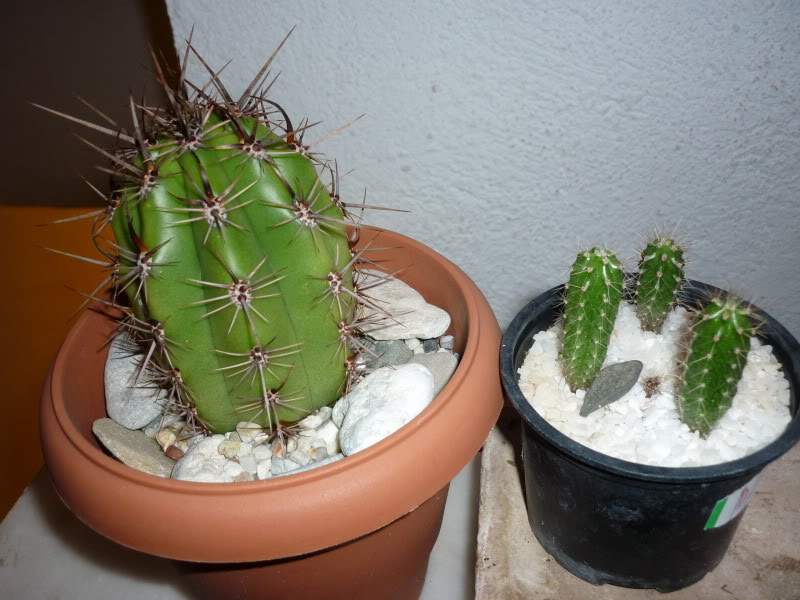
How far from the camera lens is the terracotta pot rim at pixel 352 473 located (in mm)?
631

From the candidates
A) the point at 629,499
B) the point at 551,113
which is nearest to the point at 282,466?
the point at 629,499

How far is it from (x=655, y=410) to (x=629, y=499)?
0.43 ft

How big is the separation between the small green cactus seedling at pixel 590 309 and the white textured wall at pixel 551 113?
31 cm

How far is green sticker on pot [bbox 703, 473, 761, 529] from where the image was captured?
2.33 feet

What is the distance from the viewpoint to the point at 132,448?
763 millimetres

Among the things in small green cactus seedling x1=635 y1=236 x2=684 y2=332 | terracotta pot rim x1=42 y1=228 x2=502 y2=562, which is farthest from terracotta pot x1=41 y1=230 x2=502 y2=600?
small green cactus seedling x1=635 y1=236 x2=684 y2=332

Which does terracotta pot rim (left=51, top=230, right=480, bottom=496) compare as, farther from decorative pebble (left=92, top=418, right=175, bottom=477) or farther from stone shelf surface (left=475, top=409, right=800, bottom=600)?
stone shelf surface (left=475, top=409, right=800, bottom=600)

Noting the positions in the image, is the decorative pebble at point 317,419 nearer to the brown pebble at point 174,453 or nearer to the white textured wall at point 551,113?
the brown pebble at point 174,453

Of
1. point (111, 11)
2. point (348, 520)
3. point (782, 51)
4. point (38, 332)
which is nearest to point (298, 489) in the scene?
point (348, 520)

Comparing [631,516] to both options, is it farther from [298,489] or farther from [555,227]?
[555,227]

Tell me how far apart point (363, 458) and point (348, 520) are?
0.06 m

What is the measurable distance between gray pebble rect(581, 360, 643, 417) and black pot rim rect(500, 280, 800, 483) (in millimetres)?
97


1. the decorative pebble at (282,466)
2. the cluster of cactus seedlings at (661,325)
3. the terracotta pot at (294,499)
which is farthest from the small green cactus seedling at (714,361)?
the decorative pebble at (282,466)

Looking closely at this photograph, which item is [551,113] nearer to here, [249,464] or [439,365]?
[439,365]
